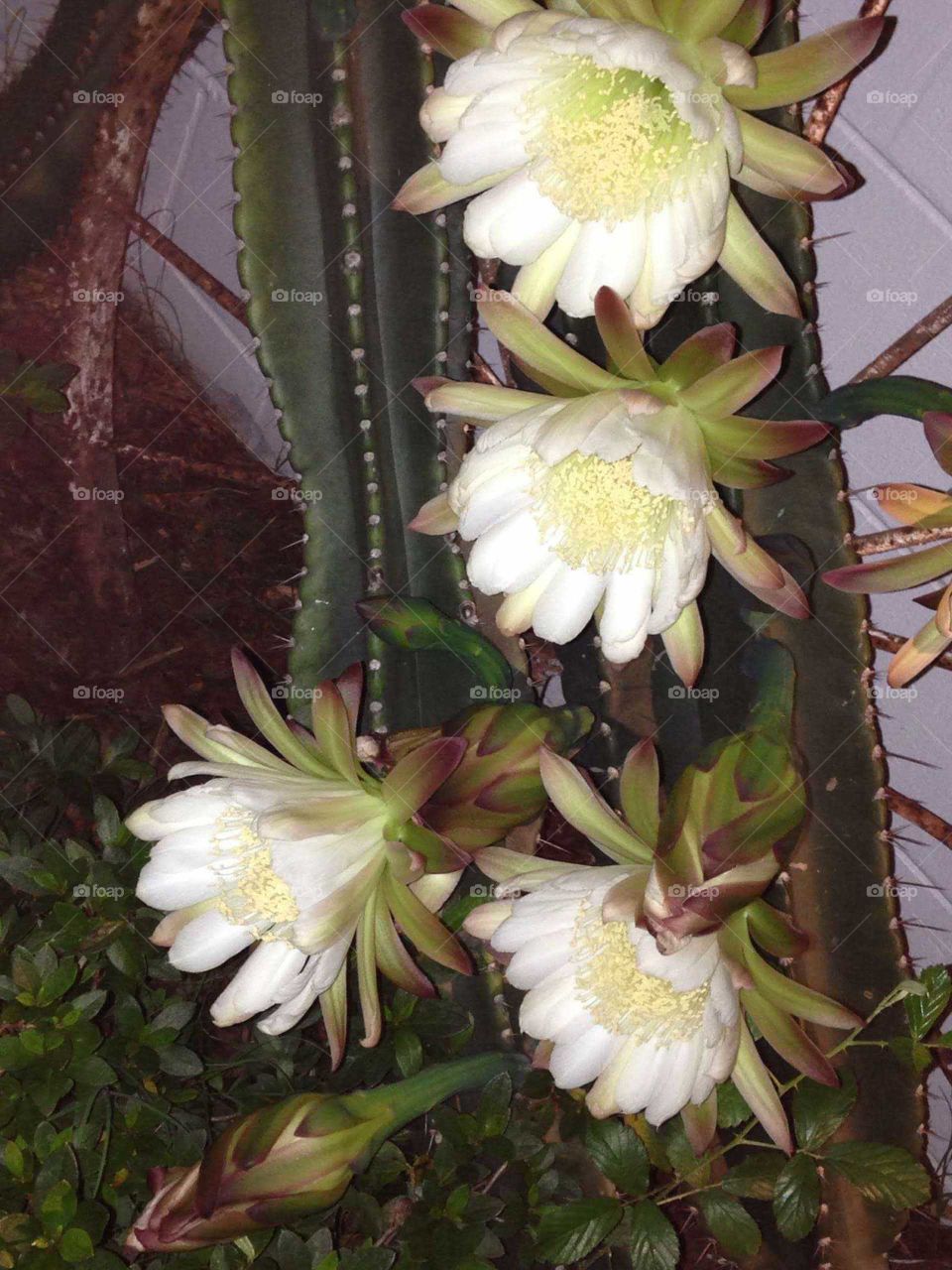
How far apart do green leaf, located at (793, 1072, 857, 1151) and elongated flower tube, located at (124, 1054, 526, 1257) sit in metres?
0.30

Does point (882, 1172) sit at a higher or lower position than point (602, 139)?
lower

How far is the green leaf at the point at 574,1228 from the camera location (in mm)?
859

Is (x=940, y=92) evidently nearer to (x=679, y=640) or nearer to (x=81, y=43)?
(x=679, y=640)

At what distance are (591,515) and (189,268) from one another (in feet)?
2.01

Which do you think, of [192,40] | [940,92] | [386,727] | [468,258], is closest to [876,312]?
[940,92]

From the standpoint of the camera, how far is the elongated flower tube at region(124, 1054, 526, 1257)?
27.4 inches
